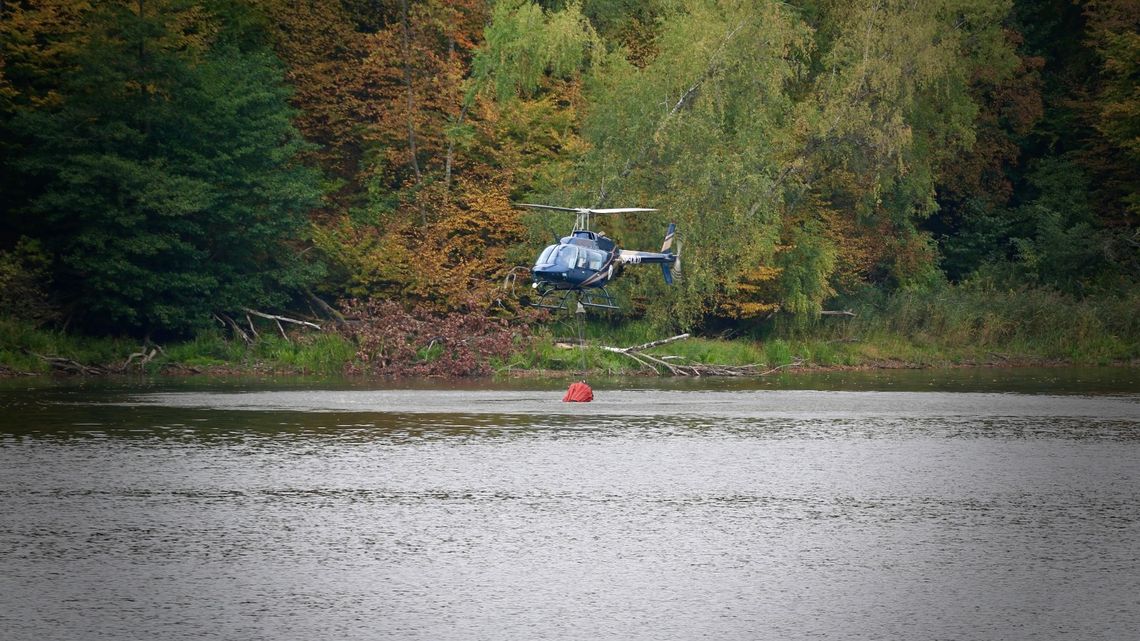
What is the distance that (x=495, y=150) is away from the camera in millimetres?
53781

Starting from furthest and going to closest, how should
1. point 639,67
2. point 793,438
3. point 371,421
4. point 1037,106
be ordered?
1. point 1037,106
2. point 639,67
3. point 371,421
4. point 793,438

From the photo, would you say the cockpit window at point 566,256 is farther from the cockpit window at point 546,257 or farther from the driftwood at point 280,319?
the driftwood at point 280,319

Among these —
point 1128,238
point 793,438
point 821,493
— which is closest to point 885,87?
point 1128,238

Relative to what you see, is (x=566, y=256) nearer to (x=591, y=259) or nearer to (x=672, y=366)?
(x=591, y=259)

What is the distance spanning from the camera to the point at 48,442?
22.7 metres

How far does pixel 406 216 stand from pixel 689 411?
24897mm

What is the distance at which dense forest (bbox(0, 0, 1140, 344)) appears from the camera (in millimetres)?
44031

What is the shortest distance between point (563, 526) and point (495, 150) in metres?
40.0

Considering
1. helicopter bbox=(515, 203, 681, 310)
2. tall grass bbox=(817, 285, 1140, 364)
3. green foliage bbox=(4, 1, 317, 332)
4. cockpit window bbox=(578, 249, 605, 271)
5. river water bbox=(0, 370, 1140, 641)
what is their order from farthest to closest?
tall grass bbox=(817, 285, 1140, 364), green foliage bbox=(4, 1, 317, 332), cockpit window bbox=(578, 249, 605, 271), helicopter bbox=(515, 203, 681, 310), river water bbox=(0, 370, 1140, 641)

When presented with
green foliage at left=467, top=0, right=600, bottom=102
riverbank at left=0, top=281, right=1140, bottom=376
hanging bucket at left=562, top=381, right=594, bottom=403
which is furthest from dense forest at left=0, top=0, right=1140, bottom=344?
hanging bucket at left=562, top=381, right=594, bottom=403

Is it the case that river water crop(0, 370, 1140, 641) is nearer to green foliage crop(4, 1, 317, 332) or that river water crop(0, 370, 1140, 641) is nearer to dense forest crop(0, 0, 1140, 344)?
green foliage crop(4, 1, 317, 332)

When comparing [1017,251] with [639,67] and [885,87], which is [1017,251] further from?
[639,67]

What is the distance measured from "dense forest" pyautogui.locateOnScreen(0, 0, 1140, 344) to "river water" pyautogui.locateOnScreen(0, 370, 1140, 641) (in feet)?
57.4

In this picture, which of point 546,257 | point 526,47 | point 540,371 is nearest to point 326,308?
point 540,371
